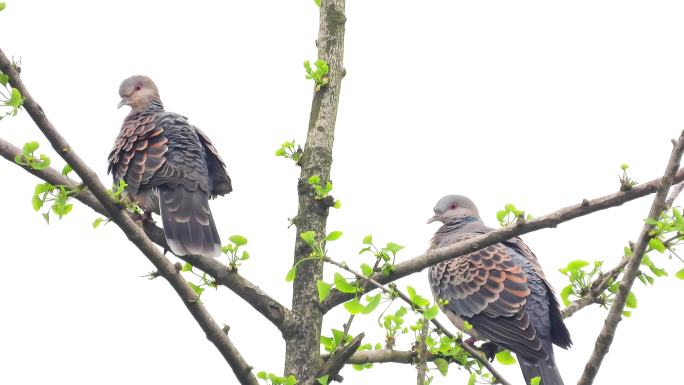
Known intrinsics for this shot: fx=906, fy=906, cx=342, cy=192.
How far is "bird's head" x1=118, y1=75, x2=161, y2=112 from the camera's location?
22.3 ft

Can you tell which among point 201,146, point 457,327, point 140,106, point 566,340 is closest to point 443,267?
point 457,327

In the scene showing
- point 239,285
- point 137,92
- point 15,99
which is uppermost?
point 137,92

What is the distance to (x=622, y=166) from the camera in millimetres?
3092

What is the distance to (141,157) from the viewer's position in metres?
5.50

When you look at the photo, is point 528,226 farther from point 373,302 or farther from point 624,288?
point 373,302

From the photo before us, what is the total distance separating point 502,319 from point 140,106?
10.1 ft

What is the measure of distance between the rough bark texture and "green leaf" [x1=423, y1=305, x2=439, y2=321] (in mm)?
750

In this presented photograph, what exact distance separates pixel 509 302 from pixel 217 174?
2.12 metres

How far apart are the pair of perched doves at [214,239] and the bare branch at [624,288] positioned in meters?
1.85

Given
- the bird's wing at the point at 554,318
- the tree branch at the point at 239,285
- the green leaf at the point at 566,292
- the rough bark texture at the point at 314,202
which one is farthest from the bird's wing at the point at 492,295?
the tree branch at the point at 239,285

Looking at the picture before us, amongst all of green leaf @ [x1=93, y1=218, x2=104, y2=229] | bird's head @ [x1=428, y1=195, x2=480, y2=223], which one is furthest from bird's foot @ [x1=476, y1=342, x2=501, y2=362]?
green leaf @ [x1=93, y1=218, x2=104, y2=229]

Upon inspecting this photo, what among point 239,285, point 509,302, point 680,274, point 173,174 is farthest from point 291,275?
point 509,302

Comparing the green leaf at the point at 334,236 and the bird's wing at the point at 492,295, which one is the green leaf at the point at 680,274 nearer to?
the green leaf at the point at 334,236

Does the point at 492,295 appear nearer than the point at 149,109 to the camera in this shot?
Yes
